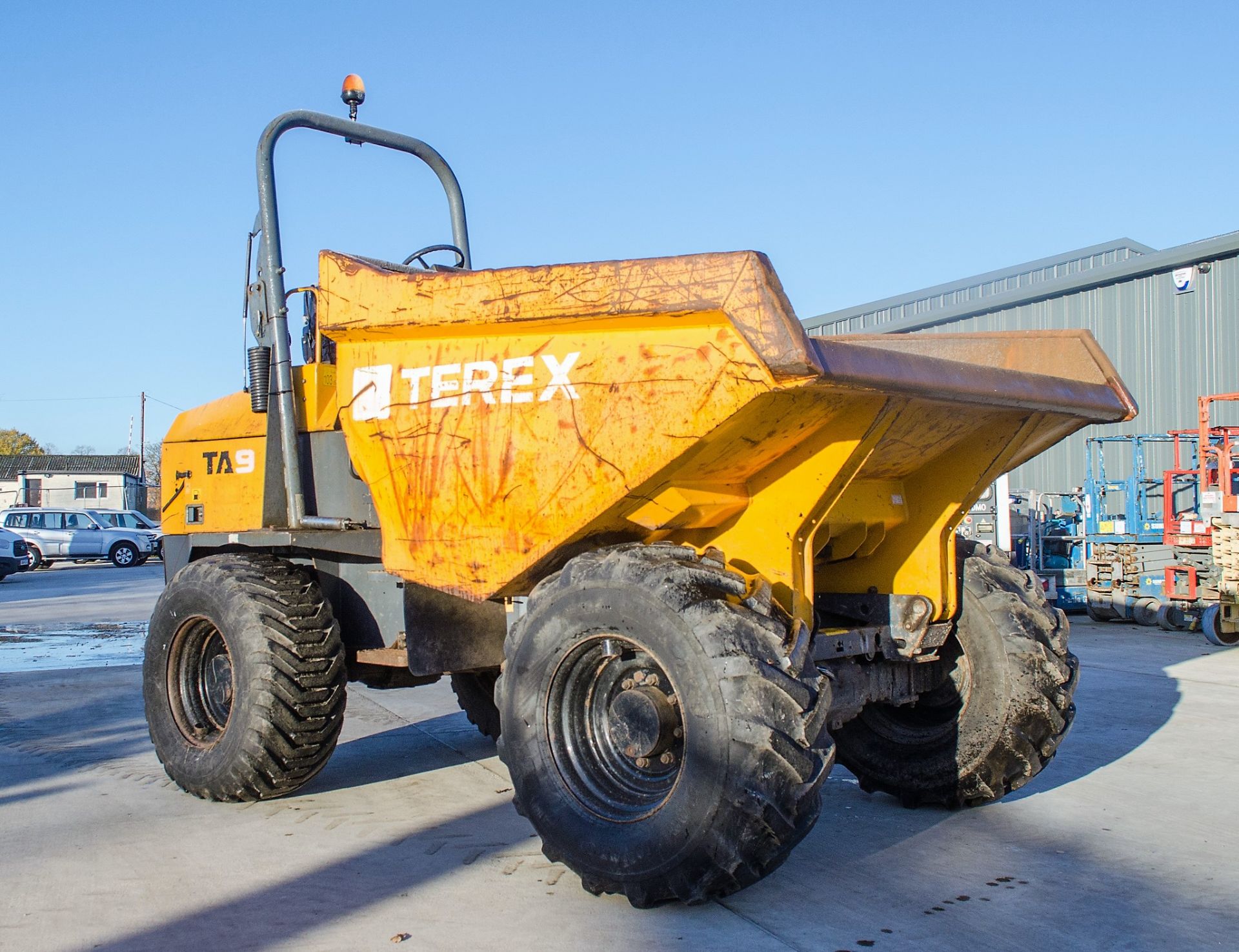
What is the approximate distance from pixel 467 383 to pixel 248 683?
1.79m

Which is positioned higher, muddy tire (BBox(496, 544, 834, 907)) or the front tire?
muddy tire (BBox(496, 544, 834, 907))

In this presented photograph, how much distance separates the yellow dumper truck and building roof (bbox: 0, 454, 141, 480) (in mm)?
57922

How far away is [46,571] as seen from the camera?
2969 centimetres

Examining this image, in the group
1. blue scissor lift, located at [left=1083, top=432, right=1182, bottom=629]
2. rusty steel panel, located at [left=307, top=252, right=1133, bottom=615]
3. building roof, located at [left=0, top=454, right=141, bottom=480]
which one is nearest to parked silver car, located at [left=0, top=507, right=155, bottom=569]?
blue scissor lift, located at [left=1083, top=432, right=1182, bottom=629]

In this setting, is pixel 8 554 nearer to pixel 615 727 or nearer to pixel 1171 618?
pixel 1171 618

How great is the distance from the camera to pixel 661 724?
3.85 m

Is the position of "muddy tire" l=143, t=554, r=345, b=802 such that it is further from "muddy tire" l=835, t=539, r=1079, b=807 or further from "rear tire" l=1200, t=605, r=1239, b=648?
"rear tire" l=1200, t=605, r=1239, b=648

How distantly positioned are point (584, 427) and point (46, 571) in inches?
1170

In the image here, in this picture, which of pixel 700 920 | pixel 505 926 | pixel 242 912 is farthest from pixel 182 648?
pixel 700 920

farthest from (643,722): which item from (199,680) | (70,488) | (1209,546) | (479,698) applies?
(70,488)

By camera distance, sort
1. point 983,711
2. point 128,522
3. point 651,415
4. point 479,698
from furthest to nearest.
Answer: point 128,522, point 479,698, point 983,711, point 651,415

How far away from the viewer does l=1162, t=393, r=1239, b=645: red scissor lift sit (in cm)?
1225

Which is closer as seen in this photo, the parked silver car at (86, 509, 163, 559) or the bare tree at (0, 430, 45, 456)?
the parked silver car at (86, 509, 163, 559)

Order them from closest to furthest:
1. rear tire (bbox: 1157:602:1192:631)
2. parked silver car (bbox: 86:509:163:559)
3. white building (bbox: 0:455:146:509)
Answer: rear tire (bbox: 1157:602:1192:631) < parked silver car (bbox: 86:509:163:559) < white building (bbox: 0:455:146:509)
